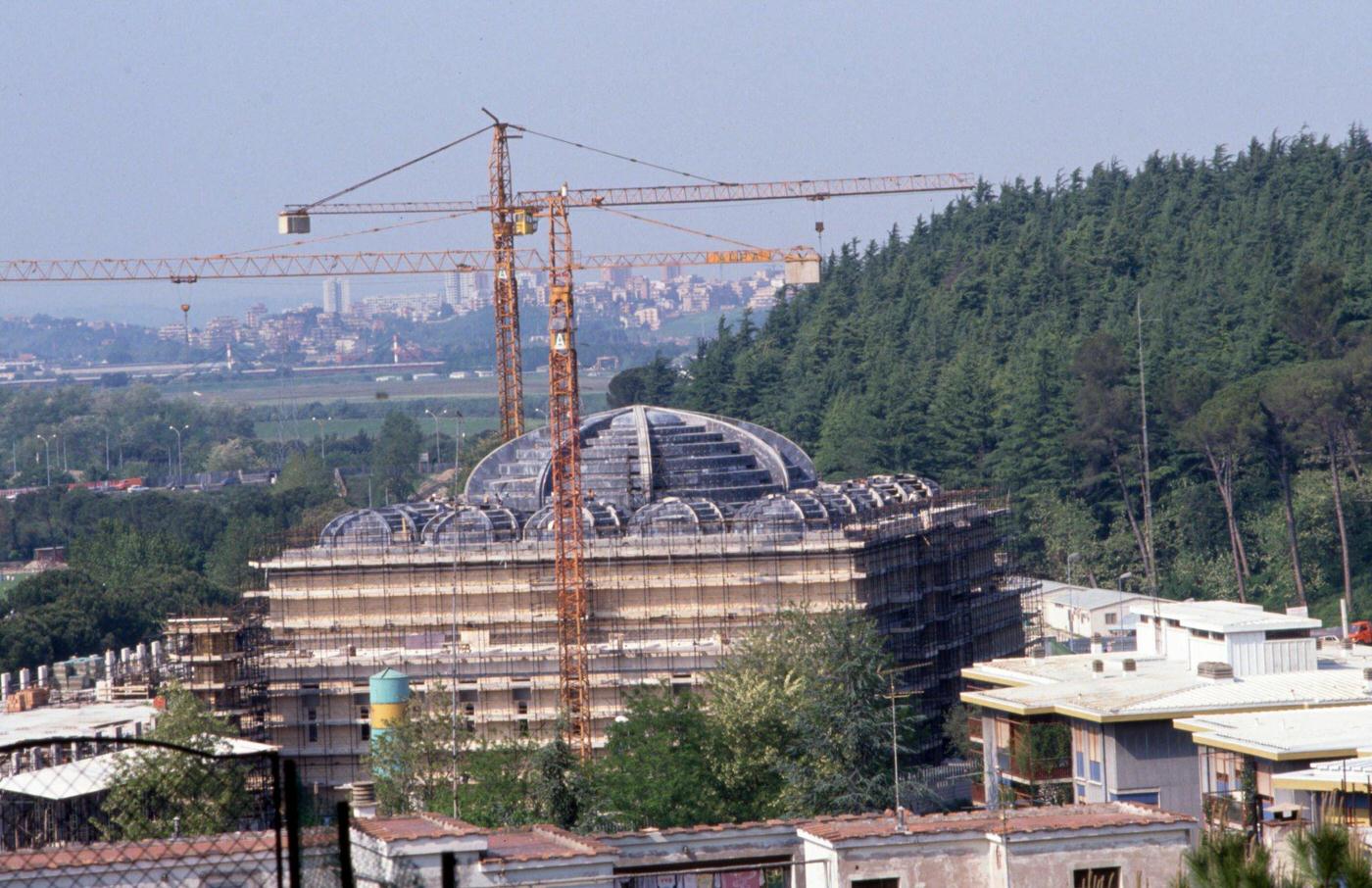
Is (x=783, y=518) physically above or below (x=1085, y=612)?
above

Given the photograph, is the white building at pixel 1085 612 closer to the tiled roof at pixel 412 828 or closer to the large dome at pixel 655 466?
the large dome at pixel 655 466

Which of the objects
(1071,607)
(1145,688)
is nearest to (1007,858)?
(1145,688)

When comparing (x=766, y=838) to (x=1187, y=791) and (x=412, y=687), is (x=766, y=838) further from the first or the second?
(x=412, y=687)

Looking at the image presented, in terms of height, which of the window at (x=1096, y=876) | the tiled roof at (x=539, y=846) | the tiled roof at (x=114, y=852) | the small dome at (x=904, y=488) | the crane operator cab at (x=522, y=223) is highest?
the crane operator cab at (x=522, y=223)

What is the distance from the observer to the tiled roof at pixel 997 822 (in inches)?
1057

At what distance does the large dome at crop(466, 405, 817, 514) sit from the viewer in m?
71.9

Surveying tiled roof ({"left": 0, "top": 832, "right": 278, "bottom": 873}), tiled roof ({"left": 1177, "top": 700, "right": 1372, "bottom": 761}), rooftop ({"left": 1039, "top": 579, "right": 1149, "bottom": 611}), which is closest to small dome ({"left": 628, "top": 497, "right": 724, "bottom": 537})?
rooftop ({"left": 1039, "top": 579, "right": 1149, "bottom": 611})

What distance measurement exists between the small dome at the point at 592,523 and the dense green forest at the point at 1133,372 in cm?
3338

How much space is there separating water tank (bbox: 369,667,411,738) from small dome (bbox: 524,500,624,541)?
9.86 meters

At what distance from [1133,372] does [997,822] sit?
283ft

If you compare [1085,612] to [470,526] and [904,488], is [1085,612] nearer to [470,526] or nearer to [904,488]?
[904,488]

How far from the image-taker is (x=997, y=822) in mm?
27594

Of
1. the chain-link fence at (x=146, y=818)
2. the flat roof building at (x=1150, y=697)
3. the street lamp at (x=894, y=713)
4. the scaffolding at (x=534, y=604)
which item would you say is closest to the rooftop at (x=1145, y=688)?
the flat roof building at (x=1150, y=697)

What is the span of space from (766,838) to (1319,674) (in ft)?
63.4
